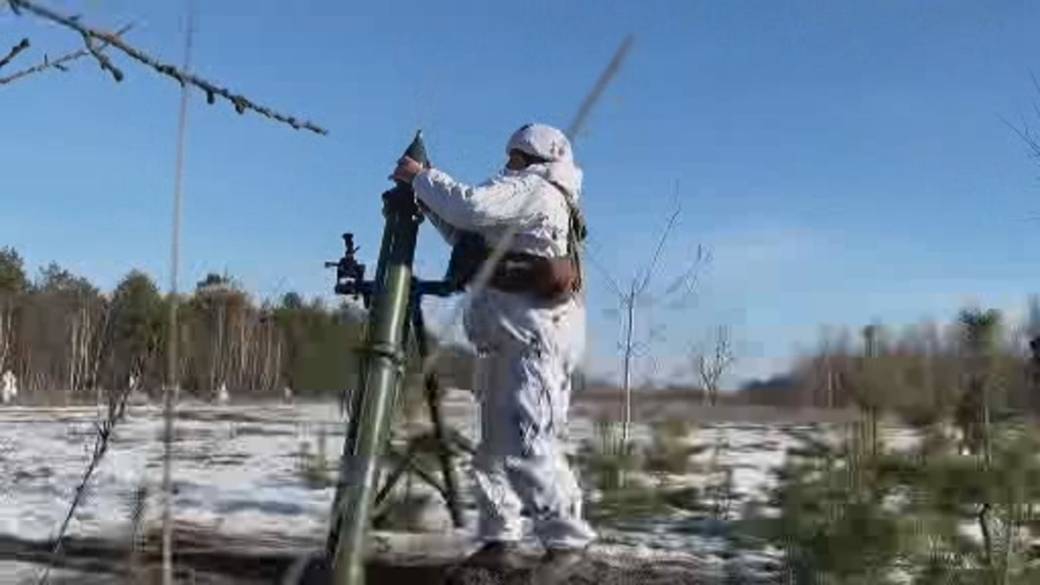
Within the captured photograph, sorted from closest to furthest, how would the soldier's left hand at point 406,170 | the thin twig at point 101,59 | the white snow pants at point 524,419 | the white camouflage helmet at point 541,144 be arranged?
the thin twig at point 101,59
the soldier's left hand at point 406,170
the white snow pants at point 524,419
the white camouflage helmet at point 541,144

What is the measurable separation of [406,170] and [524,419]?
1.74ft

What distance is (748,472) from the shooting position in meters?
2.36

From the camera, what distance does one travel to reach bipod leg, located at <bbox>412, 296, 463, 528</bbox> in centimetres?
147

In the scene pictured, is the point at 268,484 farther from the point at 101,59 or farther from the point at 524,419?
the point at 101,59

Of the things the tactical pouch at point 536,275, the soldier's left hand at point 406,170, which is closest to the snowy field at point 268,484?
the tactical pouch at point 536,275

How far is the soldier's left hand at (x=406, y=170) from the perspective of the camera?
2.21m

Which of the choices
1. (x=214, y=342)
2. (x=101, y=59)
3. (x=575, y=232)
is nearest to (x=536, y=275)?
(x=575, y=232)

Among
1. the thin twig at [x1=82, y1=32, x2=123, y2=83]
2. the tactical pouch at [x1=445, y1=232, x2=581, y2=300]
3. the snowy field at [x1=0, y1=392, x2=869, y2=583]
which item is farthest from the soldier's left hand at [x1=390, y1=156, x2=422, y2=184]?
the thin twig at [x1=82, y1=32, x2=123, y2=83]

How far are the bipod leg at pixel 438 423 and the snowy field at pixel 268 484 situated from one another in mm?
39

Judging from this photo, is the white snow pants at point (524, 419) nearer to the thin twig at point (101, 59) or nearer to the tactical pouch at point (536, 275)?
the tactical pouch at point (536, 275)

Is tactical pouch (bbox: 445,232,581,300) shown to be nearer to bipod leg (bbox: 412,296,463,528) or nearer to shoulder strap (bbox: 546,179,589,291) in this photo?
shoulder strap (bbox: 546,179,589,291)

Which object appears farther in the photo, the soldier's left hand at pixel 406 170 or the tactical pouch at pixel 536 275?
the tactical pouch at pixel 536 275

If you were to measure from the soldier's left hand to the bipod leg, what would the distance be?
1.56 ft

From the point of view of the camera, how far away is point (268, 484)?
4.02 metres
